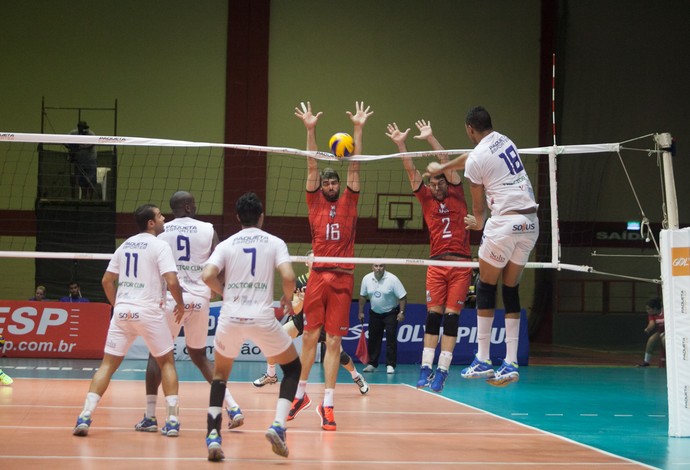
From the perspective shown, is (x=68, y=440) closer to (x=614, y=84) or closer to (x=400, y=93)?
(x=400, y=93)

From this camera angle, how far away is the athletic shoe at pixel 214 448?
6578 mm

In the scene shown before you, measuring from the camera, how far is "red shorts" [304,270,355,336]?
28.8 feet

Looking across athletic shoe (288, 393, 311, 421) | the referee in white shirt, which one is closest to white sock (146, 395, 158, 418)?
athletic shoe (288, 393, 311, 421)

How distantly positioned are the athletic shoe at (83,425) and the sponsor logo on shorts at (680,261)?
5.76 m

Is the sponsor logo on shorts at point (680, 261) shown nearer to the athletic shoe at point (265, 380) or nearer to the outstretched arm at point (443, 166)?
the outstretched arm at point (443, 166)

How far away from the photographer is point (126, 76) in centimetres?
2195

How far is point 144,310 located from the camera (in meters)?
7.80

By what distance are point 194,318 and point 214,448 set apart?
6.88 ft

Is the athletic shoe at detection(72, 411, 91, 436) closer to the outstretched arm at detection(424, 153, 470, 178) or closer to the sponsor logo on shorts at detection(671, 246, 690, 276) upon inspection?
the outstretched arm at detection(424, 153, 470, 178)

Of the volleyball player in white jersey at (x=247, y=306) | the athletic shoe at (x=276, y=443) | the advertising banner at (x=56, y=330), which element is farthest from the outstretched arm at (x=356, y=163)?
the advertising banner at (x=56, y=330)

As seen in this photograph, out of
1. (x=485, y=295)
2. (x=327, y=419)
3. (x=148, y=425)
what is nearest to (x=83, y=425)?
(x=148, y=425)

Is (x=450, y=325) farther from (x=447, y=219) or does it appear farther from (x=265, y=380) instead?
(x=265, y=380)

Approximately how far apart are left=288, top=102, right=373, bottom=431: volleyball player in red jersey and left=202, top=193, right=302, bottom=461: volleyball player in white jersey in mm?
1870

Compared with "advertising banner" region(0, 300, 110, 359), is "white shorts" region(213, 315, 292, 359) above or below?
above
